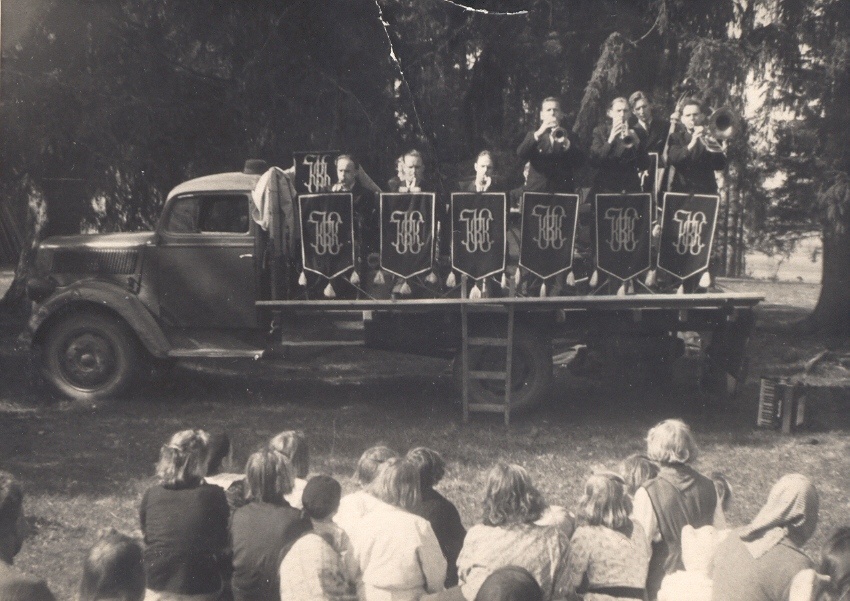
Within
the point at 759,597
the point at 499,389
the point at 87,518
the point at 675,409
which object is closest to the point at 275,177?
the point at 499,389

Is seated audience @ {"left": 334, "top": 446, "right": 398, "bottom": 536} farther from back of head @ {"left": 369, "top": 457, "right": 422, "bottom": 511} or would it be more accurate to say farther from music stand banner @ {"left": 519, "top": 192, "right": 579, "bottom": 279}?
music stand banner @ {"left": 519, "top": 192, "right": 579, "bottom": 279}

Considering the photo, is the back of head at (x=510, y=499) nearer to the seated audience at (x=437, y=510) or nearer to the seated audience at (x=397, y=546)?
the seated audience at (x=397, y=546)

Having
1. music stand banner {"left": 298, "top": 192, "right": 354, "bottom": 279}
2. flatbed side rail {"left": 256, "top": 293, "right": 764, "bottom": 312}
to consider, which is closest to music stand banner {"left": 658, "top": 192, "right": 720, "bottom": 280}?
flatbed side rail {"left": 256, "top": 293, "right": 764, "bottom": 312}

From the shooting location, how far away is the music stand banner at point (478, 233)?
8.14 metres

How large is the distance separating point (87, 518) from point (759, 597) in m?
3.99

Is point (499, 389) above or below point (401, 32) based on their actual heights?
below

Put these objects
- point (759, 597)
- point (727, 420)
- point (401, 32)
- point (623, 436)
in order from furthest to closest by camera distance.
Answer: point (401, 32) < point (727, 420) < point (623, 436) < point (759, 597)

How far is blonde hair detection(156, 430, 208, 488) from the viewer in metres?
3.88

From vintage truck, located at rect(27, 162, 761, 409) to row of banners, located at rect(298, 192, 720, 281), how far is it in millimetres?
360

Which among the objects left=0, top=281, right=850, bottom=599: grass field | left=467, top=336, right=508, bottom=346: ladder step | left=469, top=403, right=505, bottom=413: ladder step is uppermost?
left=467, top=336, right=508, bottom=346: ladder step

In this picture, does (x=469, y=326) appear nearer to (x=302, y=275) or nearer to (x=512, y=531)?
(x=302, y=275)

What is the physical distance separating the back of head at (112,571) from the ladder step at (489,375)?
217 inches

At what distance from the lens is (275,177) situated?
329 inches

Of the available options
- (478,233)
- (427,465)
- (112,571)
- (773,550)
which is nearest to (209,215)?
(478,233)
